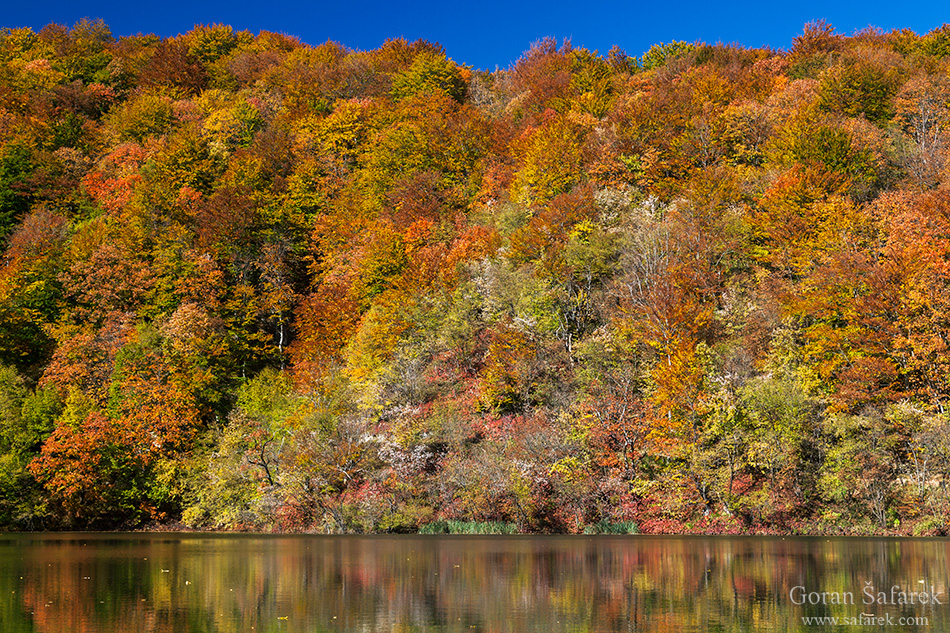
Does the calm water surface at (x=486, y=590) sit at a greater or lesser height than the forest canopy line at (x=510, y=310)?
lesser

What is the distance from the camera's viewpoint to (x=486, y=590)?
19.2 metres

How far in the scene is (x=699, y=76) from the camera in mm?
90438

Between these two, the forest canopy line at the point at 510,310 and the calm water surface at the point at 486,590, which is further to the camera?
the forest canopy line at the point at 510,310

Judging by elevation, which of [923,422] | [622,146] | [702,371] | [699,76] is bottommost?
[923,422]

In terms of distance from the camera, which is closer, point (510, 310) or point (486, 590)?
point (486, 590)

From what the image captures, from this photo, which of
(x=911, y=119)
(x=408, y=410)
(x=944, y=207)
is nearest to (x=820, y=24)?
(x=911, y=119)

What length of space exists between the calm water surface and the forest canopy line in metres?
15.2

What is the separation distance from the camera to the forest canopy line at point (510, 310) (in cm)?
4759

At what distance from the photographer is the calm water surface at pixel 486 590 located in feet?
46.9

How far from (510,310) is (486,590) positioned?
140 ft

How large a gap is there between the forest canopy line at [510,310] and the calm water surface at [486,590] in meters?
15.2

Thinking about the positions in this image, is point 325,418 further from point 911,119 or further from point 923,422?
point 911,119

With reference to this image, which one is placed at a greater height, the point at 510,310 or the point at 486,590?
the point at 510,310

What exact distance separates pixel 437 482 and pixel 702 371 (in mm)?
17778
